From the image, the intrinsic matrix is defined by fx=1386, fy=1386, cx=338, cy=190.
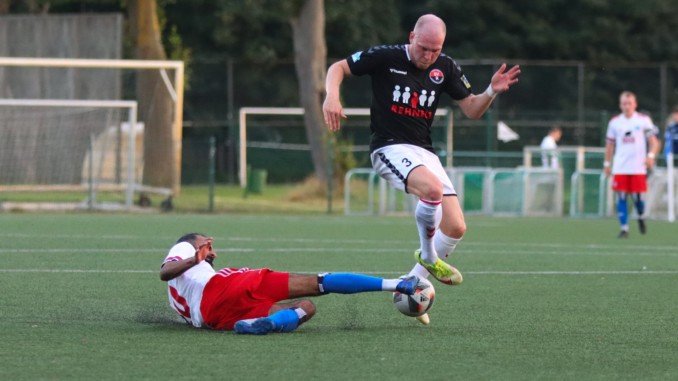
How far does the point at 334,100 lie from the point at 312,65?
75.6 ft

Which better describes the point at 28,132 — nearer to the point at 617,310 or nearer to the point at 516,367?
the point at 617,310

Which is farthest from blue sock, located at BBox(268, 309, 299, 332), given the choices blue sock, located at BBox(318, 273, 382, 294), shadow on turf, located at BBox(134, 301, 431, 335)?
blue sock, located at BBox(318, 273, 382, 294)

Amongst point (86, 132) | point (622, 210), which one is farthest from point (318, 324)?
point (86, 132)

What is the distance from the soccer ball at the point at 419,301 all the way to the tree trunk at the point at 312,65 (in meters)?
22.9

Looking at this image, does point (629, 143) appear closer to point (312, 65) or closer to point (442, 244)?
point (442, 244)

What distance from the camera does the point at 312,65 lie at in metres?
31.8

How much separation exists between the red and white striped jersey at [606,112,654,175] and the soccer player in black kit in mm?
10408

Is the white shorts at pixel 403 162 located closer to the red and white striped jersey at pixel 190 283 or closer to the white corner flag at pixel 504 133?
the red and white striped jersey at pixel 190 283

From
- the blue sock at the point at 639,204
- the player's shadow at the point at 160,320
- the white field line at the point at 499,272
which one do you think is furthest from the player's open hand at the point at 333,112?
the blue sock at the point at 639,204

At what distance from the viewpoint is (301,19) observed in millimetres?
31766

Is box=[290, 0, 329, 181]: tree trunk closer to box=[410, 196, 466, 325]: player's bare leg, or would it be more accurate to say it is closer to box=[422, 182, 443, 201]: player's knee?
box=[410, 196, 466, 325]: player's bare leg

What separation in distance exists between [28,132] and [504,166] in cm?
1075

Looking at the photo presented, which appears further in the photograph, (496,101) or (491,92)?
(496,101)

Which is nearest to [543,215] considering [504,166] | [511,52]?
[504,166]
